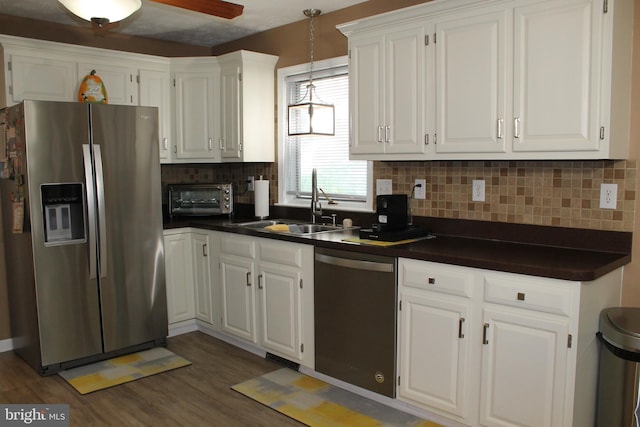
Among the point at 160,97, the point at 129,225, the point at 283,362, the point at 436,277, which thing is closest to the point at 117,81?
the point at 160,97

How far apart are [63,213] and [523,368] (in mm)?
2860

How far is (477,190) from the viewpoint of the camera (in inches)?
122

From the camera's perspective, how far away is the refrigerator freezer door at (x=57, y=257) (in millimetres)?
3303

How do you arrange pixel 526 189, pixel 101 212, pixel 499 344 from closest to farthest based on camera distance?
1. pixel 499 344
2. pixel 526 189
3. pixel 101 212

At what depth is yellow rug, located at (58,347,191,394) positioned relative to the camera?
3322mm

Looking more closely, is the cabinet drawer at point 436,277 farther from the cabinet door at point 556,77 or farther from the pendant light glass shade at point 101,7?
the pendant light glass shade at point 101,7

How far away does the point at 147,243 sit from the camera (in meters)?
3.80

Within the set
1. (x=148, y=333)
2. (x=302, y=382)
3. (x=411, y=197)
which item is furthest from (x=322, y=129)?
(x=148, y=333)

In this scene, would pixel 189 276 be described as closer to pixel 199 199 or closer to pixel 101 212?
pixel 199 199

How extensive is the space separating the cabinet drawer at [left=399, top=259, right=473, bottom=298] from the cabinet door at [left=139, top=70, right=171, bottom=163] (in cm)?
252

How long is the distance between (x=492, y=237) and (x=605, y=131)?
Answer: 917 mm

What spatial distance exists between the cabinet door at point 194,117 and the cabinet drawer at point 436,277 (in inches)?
92.1

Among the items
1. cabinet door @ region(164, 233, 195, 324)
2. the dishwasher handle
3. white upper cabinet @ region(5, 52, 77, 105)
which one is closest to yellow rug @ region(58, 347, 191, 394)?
cabinet door @ region(164, 233, 195, 324)

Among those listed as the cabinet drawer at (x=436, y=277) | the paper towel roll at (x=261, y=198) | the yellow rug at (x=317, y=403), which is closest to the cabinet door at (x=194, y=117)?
the paper towel roll at (x=261, y=198)
